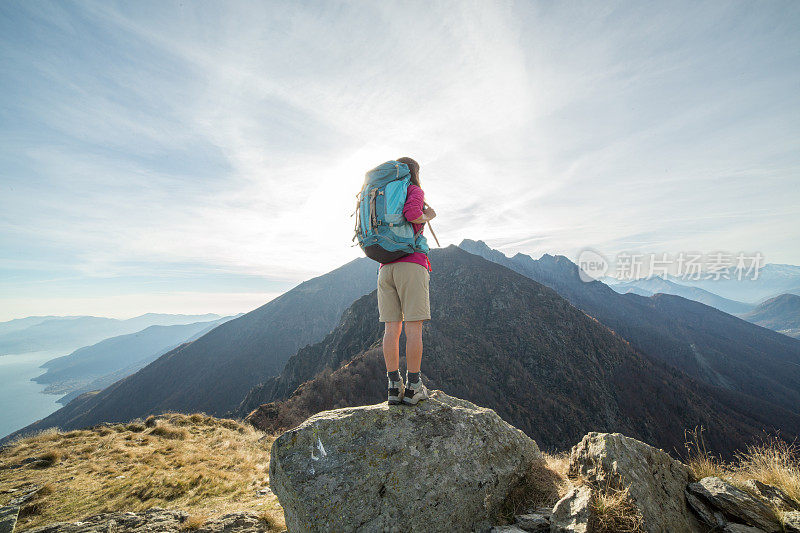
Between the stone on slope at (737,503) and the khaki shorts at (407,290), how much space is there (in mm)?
4358

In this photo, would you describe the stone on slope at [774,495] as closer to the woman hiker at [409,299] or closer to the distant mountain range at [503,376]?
the woman hiker at [409,299]

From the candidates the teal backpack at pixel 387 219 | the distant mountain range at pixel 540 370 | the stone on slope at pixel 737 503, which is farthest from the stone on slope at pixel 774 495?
the distant mountain range at pixel 540 370

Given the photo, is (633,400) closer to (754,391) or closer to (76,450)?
(76,450)

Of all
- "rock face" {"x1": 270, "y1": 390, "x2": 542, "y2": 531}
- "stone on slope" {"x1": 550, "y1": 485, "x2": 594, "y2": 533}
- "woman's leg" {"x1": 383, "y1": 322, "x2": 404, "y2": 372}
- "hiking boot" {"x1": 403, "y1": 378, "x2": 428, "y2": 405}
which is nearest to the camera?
"stone on slope" {"x1": 550, "y1": 485, "x2": 594, "y2": 533}

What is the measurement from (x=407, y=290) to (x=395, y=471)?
2399 mm

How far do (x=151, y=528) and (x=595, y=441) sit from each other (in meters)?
6.75

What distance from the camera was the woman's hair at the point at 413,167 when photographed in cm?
478

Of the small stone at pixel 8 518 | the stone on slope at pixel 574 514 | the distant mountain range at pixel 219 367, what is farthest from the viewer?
the distant mountain range at pixel 219 367

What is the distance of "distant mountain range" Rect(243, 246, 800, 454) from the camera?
227 ft

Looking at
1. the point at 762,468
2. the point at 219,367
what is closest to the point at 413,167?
the point at 762,468

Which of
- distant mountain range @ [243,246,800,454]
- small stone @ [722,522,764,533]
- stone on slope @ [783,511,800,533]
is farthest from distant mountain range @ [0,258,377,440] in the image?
stone on slope @ [783,511,800,533]

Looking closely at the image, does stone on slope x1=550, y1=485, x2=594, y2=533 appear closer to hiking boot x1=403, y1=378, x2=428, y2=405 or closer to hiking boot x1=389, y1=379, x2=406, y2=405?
hiking boot x1=403, y1=378, x2=428, y2=405

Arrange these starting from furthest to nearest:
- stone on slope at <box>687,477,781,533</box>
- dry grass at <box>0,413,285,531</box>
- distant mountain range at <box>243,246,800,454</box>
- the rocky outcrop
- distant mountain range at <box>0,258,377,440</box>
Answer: distant mountain range at <box>0,258,377,440</box>
distant mountain range at <box>243,246,800,454</box>
dry grass at <box>0,413,285,531</box>
the rocky outcrop
stone on slope at <box>687,477,781,533</box>

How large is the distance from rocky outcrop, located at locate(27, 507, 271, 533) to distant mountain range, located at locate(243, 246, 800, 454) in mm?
47916
